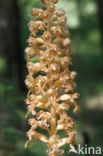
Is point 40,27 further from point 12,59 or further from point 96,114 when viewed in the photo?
point 96,114

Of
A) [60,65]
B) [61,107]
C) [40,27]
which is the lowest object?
[61,107]

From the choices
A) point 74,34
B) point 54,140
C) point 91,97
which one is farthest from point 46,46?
point 74,34

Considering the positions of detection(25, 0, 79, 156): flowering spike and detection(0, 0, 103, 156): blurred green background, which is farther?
detection(0, 0, 103, 156): blurred green background

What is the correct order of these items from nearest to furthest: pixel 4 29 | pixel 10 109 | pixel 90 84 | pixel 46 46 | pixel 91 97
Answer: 1. pixel 46 46
2. pixel 10 109
3. pixel 4 29
4. pixel 91 97
5. pixel 90 84

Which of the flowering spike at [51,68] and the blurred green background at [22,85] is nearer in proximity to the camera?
the flowering spike at [51,68]

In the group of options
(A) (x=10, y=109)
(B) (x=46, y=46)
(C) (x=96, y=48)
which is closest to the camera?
(B) (x=46, y=46)

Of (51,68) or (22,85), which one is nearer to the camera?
(51,68)

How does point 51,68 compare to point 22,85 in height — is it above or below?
above

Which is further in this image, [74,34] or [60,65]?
[74,34]
